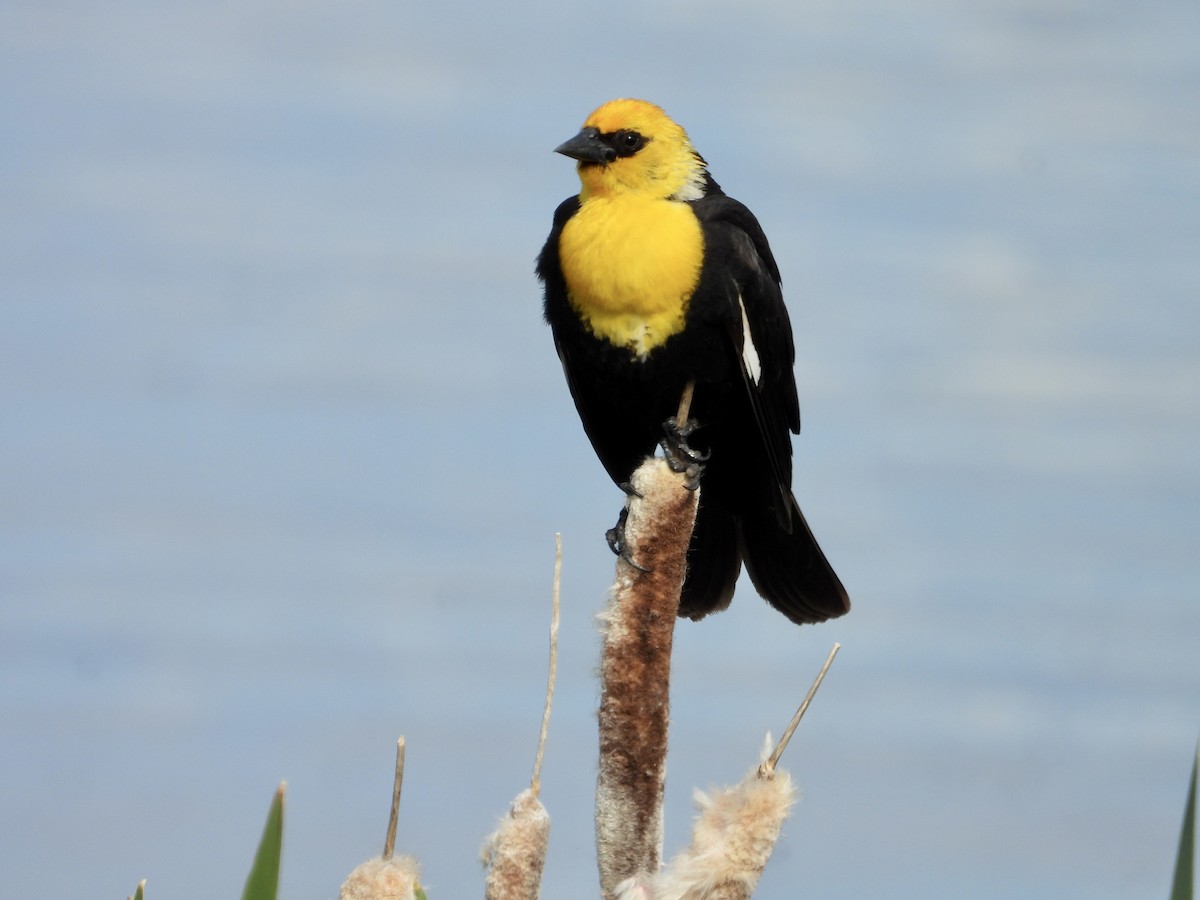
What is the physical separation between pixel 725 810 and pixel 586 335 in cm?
197

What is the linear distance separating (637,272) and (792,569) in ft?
3.41

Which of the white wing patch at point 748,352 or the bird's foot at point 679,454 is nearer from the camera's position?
the bird's foot at point 679,454

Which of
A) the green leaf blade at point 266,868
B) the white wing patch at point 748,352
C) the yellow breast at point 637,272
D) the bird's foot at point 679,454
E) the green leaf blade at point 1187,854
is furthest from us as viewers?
the white wing patch at point 748,352

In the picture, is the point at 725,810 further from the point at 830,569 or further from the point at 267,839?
the point at 830,569

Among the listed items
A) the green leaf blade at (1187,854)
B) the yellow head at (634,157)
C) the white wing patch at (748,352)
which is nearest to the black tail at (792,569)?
the white wing patch at (748,352)

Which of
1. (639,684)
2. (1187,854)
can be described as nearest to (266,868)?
(639,684)

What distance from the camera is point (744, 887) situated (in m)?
1.80

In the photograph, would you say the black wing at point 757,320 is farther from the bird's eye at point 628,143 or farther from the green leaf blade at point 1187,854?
the green leaf blade at point 1187,854

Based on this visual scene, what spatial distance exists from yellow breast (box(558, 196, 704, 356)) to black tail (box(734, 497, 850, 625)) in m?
0.72

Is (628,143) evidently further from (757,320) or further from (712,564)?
(712,564)

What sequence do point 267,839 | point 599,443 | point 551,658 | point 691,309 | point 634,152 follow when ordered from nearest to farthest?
point 267,839, point 551,658, point 691,309, point 634,152, point 599,443

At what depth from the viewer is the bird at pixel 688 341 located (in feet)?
11.7

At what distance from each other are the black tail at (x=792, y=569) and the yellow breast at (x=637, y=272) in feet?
2.36

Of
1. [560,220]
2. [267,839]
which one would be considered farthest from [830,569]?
[267,839]
